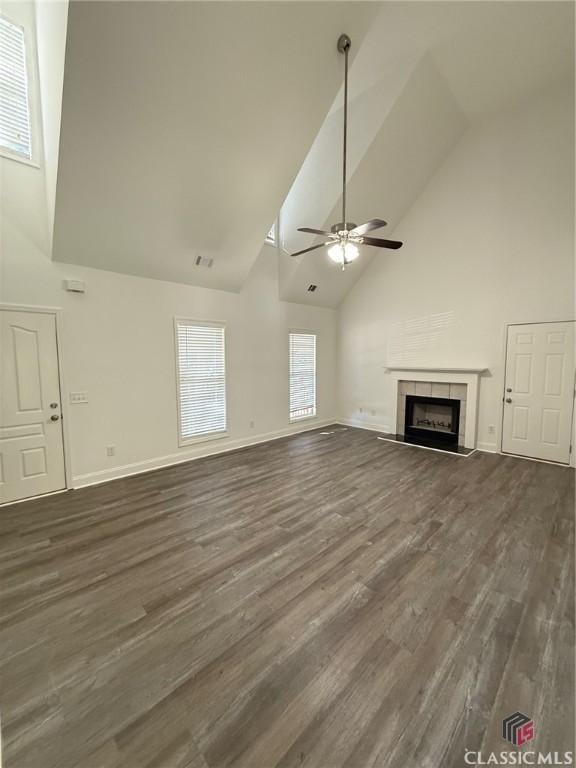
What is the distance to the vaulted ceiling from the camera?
2.47 metres

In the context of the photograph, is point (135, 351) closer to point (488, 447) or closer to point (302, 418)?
point (302, 418)

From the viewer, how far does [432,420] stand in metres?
6.00

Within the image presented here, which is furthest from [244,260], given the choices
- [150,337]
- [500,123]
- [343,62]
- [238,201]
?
[500,123]

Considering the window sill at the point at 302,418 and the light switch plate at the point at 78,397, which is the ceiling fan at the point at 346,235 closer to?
the light switch plate at the point at 78,397

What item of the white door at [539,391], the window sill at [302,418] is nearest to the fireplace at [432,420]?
the white door at [539,391]

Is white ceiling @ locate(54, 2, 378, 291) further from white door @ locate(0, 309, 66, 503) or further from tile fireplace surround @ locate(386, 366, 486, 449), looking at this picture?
tile fireplace surround @ locate(386, 366, 486, 449)

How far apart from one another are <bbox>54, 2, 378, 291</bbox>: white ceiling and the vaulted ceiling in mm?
11

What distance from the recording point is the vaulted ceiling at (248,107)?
2469mm

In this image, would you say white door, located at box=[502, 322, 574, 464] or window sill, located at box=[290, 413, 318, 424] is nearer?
white door, located at box=[502, 322, 574, 464]

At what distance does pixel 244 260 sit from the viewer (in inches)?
191

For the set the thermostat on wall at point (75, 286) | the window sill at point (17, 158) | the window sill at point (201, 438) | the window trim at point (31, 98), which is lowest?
the window sill at point (201, 438)

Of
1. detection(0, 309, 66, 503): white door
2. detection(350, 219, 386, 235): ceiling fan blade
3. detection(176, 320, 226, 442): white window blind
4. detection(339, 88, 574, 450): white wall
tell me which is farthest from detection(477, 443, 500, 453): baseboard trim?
detection(0, 309, 66, 503): white door

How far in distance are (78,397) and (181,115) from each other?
324 centimetres

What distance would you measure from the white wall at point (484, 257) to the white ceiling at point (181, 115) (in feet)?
10.3
